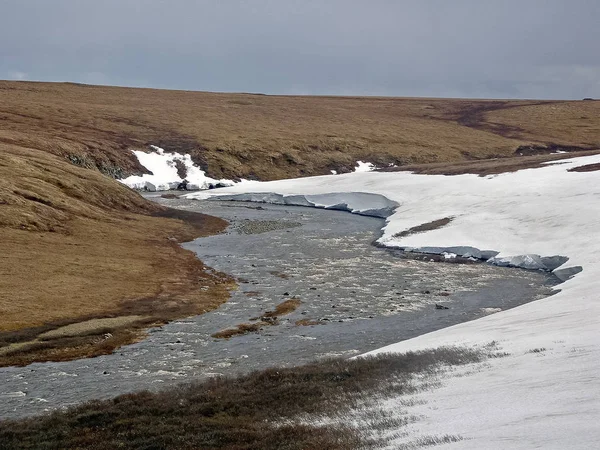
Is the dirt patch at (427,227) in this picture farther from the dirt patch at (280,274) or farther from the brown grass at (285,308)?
the brown grass at (285,308)

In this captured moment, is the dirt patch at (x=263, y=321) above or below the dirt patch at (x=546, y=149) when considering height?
below

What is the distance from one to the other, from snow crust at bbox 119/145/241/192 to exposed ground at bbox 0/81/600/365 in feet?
5.69

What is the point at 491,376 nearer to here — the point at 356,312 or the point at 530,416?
the point at 530,416

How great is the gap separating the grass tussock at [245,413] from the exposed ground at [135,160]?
8043 mm

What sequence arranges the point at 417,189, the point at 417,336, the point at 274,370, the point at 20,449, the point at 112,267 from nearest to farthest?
1. the point at 20,449
2. the point at 274,370
3. the point at 417,336
4. the point at 112,267
5. the point at 417,189

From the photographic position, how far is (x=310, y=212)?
7212cm

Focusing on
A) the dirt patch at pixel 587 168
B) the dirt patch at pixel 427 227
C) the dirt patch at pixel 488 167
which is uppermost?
the dirt patch at pixel 587 168

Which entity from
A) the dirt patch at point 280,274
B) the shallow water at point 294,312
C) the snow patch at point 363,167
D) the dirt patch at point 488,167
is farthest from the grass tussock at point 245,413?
the snow patch at point 363,167

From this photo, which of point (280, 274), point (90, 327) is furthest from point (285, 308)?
point (90, 327)

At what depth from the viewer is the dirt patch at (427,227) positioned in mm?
51631

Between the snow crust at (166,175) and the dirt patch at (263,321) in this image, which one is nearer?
the dirt patch at (263,321)

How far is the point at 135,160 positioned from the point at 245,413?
78096 mm

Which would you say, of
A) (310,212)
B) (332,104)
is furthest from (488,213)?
(332,104)

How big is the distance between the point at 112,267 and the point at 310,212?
34.8 metres
